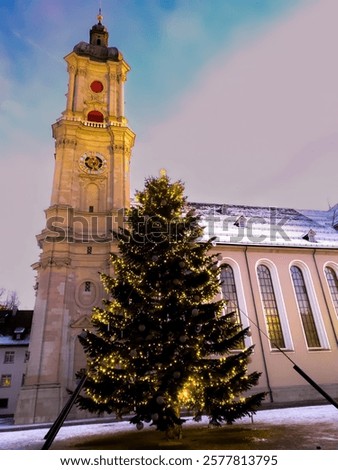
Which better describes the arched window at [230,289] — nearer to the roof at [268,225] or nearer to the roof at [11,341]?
the roof at [268,225]

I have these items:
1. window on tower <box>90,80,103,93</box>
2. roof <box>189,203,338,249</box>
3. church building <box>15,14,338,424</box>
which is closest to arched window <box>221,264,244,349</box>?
church building <box>15,14,338,424</box>

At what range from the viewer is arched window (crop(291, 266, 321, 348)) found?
23.4 m

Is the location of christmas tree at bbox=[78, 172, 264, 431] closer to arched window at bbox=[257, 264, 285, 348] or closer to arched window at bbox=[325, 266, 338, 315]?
arched window at bbox=[257, 264, 285, 348]

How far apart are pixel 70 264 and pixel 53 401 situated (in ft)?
29.0

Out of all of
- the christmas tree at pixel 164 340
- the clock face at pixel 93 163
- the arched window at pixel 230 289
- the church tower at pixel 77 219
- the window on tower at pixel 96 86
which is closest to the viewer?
the christmas tree at pixel 164 340

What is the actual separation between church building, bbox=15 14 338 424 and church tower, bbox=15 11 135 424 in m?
0.07

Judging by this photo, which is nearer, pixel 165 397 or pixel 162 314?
pixel 165 397

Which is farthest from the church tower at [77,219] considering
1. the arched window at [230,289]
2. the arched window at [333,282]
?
the arched window at [333,282]

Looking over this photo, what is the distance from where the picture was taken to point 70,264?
23.6 metres

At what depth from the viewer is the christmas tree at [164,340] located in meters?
8.89

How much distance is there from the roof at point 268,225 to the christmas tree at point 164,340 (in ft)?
44.9
